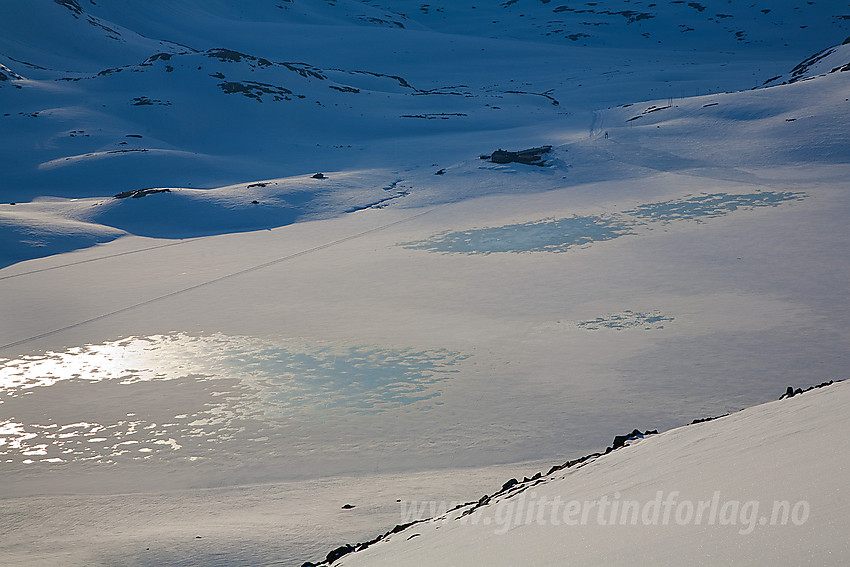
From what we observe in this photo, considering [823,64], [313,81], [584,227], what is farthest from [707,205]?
[313,81]

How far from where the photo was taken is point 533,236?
15836mm

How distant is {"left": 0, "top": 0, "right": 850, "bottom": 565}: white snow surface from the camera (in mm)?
5867

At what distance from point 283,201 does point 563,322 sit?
42.2 feet

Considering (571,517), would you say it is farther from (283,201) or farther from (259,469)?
(283,201)

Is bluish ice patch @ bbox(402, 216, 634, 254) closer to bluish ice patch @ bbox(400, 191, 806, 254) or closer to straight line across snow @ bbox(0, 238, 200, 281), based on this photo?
bluish ice patch @ bbox(400, 191, 806, 254)

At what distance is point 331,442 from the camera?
24.0 ft

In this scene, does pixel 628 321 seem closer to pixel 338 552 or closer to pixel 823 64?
pixel 338 552

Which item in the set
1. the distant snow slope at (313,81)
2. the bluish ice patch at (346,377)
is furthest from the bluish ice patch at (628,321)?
the distant snow slope at (313,81)

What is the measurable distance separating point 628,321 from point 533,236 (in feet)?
19.9

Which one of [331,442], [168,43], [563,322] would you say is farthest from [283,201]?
[168,43]

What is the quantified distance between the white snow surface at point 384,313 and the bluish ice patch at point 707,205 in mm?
113

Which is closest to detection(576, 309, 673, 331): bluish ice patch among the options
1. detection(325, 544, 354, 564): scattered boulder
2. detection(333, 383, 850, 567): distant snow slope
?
detection(333, 383, 850, 567): distant snow slope

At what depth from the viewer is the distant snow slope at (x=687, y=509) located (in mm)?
2570

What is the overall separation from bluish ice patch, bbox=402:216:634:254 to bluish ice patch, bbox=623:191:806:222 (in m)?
0.97
